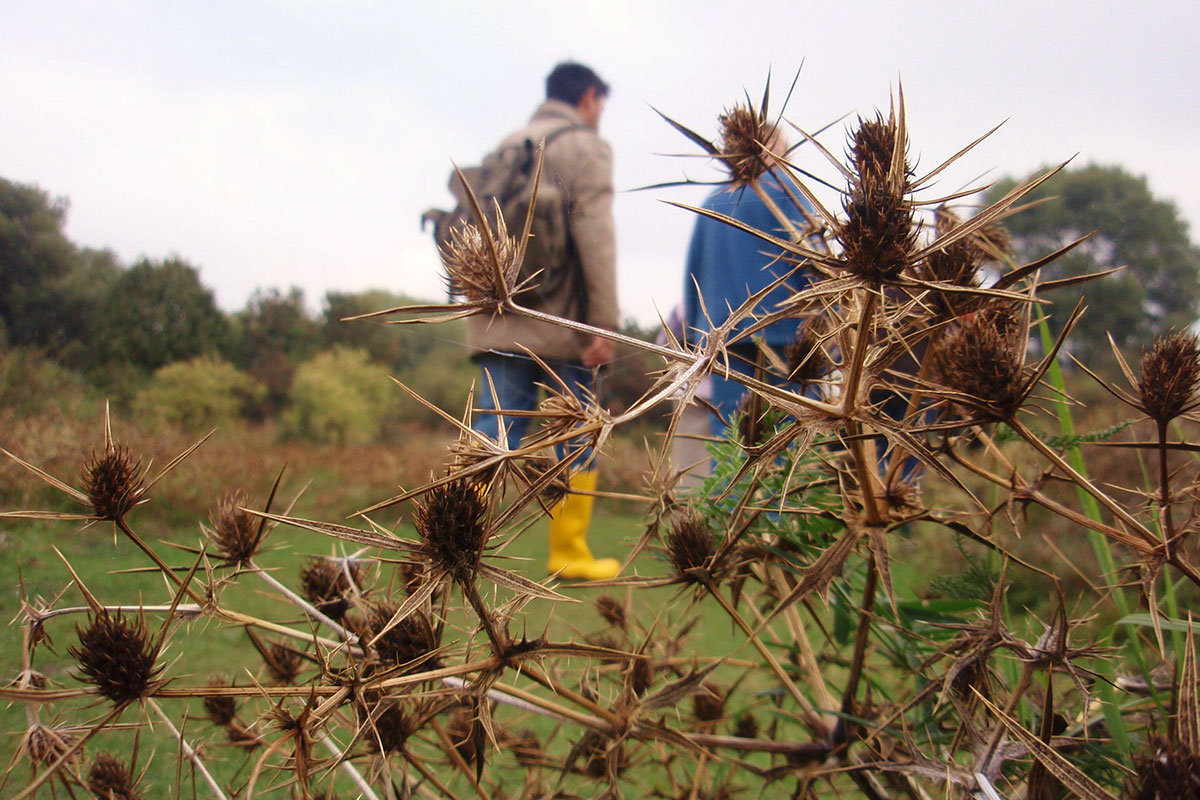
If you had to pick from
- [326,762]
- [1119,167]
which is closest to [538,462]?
[326,762]

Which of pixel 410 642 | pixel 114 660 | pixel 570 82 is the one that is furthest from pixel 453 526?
pixel 570 82

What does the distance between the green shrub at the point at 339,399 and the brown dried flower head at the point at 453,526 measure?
190 centimetres

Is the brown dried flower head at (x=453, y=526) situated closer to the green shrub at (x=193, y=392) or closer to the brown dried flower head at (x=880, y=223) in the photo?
the brown dried flower head at (x=880, y=223)

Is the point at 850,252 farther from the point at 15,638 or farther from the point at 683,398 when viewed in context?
the point at 15,638

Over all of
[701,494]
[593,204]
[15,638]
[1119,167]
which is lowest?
[15,638]

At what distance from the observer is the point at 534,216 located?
2.40ft

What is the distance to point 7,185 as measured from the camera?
71cm

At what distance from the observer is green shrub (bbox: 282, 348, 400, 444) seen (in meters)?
2.41

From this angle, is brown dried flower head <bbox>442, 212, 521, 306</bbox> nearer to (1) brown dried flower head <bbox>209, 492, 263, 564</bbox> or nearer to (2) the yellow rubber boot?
(1) brown dried flower head <bbox>209, 492, 263, 564</bbox>

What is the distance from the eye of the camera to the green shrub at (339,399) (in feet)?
7.91

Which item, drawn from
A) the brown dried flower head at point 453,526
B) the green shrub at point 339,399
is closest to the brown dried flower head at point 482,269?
the brown dried flower head at point 453,526

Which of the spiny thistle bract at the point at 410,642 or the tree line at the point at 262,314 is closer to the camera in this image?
the spiny thistle bract at the point at 410,642

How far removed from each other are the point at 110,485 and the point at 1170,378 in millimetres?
657

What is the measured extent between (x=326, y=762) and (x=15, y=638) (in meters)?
0.58
